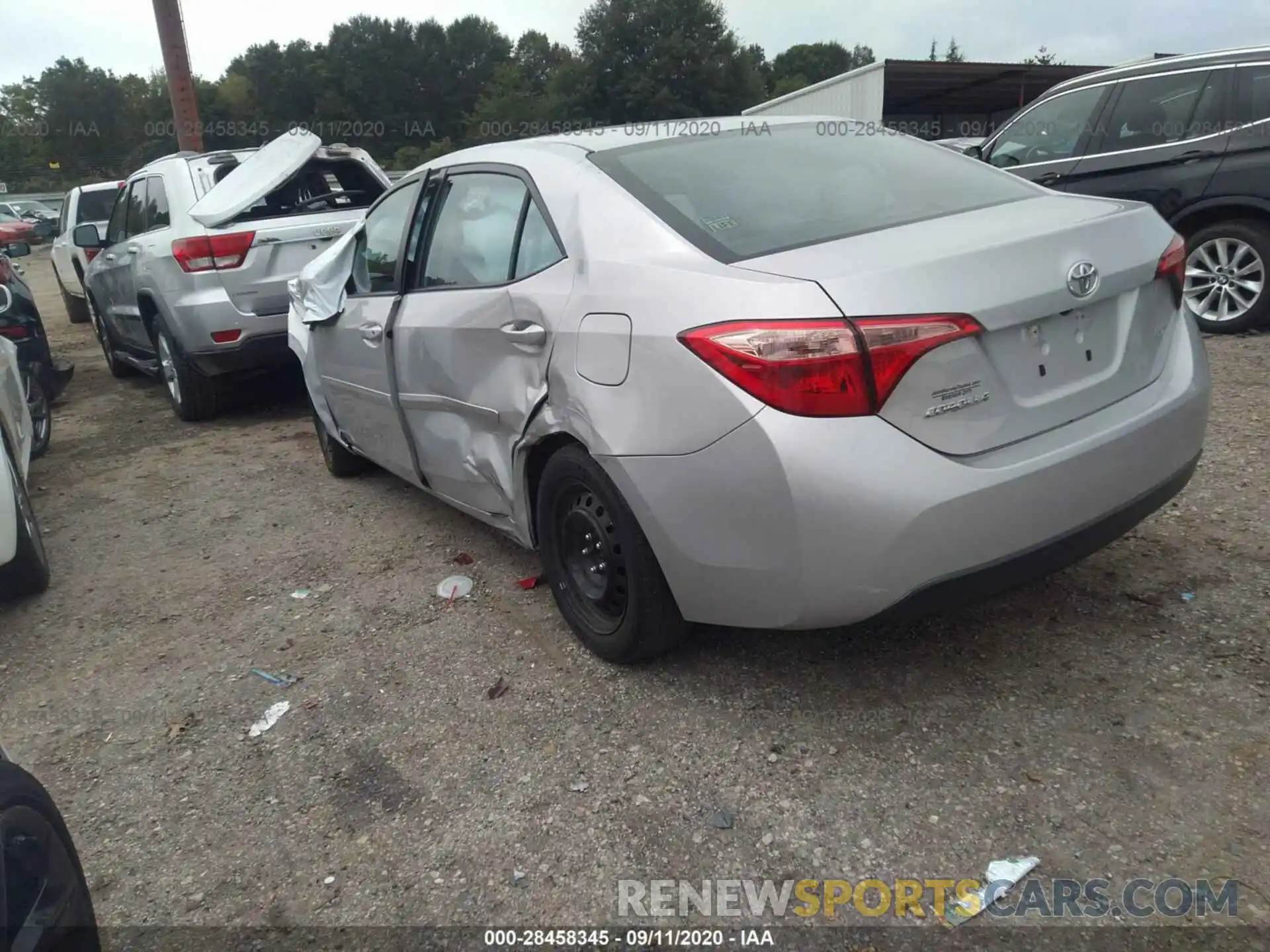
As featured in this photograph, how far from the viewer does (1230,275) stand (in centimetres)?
617

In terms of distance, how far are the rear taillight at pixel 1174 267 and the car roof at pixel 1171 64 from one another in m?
4.40

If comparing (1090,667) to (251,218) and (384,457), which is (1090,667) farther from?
(251,218)

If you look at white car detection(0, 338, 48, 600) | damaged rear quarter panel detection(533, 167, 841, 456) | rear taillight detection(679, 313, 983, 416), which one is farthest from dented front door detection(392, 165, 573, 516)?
white car detection(0, 338, 48, 600)

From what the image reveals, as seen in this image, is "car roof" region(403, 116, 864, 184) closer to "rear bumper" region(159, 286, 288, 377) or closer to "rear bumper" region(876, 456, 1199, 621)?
"rear bumper" region(876, 456, 1199, 621)

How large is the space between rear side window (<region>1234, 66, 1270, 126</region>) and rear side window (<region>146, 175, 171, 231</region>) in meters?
6.97

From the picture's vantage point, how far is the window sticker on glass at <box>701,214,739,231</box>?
8.55ft

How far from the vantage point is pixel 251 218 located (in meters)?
6.21

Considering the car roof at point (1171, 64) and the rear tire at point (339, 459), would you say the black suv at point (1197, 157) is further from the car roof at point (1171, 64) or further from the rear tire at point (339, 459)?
the rear tire at point (339, 459)

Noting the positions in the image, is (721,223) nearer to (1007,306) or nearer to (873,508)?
(1007,306)

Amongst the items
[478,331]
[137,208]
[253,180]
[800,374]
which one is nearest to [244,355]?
[253,180]

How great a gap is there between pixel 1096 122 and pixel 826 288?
5702 mm

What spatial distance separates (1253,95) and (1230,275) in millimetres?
1100

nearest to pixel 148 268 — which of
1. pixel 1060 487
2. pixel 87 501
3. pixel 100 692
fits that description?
pixel 87 501

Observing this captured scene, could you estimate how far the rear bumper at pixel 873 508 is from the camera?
2.17 metres
